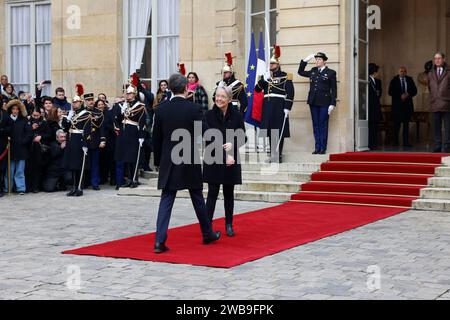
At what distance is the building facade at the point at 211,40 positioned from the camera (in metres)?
14.5

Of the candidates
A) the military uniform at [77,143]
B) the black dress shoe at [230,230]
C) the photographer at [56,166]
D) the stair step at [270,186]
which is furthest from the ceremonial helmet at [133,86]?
the black dress shoe at [230,230]

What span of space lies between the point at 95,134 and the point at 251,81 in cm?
314

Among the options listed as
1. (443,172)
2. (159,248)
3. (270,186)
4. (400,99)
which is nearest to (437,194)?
(443,172)

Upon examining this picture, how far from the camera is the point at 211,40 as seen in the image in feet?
53.2

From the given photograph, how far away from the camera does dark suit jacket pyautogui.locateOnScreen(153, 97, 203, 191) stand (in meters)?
7.94

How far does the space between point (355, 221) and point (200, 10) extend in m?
7.56

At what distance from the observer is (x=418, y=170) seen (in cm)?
1276

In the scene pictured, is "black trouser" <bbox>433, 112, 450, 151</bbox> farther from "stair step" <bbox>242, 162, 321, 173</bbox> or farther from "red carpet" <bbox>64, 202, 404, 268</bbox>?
"red carpet" <bbox>64, 202, 404, 268</bbox>

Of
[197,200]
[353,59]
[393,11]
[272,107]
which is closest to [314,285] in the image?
[197,200]

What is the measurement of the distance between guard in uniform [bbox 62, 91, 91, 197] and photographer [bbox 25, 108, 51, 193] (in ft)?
1.80

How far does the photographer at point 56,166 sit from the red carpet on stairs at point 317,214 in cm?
479

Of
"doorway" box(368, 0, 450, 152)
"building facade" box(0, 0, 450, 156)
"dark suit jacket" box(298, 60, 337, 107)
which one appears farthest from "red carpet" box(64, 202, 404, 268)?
"doorway" box(368, 0, 450, 152)

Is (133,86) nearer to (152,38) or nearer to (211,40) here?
(211,40)
